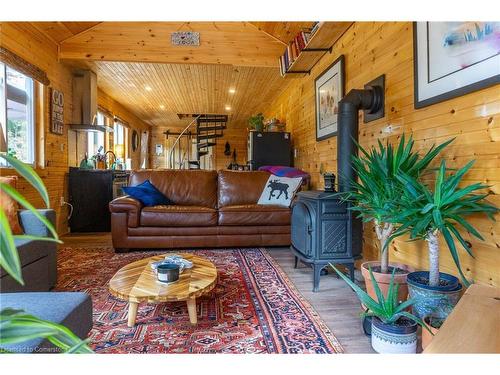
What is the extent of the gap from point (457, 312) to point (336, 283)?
154cm

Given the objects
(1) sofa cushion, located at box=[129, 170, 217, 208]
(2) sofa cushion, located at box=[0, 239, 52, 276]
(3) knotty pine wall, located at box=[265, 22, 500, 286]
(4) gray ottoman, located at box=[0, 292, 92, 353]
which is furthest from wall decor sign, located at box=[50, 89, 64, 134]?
(4) gray ottoman, located at box=[0, 292, 92, 353]

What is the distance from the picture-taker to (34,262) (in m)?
2.21

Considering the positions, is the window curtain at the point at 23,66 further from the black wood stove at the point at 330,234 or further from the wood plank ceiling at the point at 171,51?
the black wood stove at the point at 330,234

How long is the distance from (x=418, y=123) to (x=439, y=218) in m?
0.99

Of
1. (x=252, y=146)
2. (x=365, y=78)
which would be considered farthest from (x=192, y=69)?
(x=365, y=78)

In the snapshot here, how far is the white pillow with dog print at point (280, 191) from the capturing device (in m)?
4.10

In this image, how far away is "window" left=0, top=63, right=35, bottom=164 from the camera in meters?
3.69

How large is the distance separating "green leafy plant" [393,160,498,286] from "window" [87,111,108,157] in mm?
5999

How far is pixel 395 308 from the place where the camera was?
1549mm

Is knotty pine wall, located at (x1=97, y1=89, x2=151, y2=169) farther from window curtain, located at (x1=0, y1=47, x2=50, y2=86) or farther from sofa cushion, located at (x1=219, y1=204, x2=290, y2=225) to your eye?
sofa cushion, located at (x1=219, y1=204, x2=290, y2=225)

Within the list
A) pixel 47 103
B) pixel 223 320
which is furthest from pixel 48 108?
pixel 223 320

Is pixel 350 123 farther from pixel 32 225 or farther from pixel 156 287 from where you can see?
pixel 32 225

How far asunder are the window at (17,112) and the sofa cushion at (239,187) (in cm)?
250
